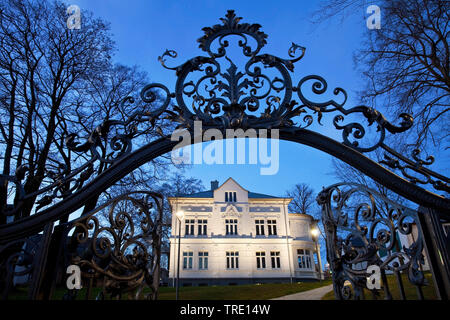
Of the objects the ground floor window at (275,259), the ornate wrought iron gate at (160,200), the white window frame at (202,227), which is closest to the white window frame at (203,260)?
the white window frame at (202,227)

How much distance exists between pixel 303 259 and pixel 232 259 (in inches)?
288

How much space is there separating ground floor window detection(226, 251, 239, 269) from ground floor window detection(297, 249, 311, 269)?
6407mm

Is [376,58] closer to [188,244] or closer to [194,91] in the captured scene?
Result: [194,91]

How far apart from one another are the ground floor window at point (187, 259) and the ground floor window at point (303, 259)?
10724 mm

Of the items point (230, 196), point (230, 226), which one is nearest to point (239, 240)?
point (230, 226)

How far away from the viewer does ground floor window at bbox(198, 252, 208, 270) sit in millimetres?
24797

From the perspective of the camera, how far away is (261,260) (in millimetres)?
25641

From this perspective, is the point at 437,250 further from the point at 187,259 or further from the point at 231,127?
the point at 187,259

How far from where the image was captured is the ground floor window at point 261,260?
25469mm

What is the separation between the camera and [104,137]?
294cm

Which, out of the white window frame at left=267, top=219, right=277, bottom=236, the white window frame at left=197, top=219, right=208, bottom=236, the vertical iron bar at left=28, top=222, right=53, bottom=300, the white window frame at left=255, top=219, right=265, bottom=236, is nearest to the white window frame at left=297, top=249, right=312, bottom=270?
the white window frame at left=267, top=219, right=277, bottom=236

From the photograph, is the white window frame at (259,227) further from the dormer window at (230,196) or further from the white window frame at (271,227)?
the dormer window at (230,196)

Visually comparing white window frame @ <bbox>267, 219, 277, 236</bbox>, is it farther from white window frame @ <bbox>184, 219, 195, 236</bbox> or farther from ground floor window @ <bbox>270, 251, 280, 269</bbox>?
white window frame @ <bbox>184, 219, 195, 236</bbox>
